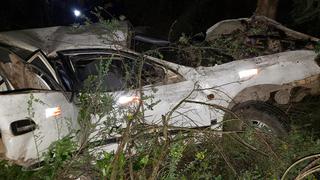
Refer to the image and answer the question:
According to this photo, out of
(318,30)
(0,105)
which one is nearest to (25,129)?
(0,105)

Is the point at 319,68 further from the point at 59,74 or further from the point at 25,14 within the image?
the point at 25,14

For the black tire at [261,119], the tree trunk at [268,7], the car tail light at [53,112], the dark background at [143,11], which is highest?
the dark background at [143,11]

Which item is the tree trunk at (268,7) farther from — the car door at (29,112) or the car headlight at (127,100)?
the car door at (29,112)

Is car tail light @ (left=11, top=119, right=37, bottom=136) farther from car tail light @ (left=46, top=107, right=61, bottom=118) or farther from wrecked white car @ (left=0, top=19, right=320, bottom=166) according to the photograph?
car tail light @ (left=46, top=107, right=61, bottom=118)

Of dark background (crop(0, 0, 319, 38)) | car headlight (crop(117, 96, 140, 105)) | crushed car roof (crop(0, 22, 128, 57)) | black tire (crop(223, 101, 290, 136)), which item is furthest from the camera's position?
dark background (crop(0, 0, 319, 38))

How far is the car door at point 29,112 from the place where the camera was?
13.9 feet

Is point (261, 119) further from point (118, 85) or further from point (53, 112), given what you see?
point (53, 112)

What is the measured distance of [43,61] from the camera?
466 centimetres

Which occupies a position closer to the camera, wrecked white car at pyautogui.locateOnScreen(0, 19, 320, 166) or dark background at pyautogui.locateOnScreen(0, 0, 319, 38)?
wrecked white car at pyautogui.locateOnScreen(0, 19, 320, 166)

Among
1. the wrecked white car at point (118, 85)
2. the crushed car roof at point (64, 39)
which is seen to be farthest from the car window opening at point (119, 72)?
the crushed car roof at point (64, 39)

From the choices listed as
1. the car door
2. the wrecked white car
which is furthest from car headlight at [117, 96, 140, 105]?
the car door

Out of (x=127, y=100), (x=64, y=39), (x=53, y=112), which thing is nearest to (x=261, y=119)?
(x=127, y=100)

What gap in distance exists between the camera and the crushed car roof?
193 inches

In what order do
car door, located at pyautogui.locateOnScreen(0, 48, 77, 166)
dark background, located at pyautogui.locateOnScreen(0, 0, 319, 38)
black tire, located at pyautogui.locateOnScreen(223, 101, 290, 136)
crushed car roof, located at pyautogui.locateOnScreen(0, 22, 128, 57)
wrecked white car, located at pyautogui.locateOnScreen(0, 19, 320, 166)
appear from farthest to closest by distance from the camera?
dark background, located at pyautogui.locateOnScreen(0, 0, 319, 38)
black tire, located at pyautogui.locateOnScreen(223, 101, 290, 136)
crushed car roof, located at pyautogui.locateOnScreen(0, 22, 128, 57)
wrecked white car, located at pyautogui.locateOnScreen(0, 19, 320, 166)
car door, located at pyautogui.locateOnScreen(0, 48, 77, 166)
